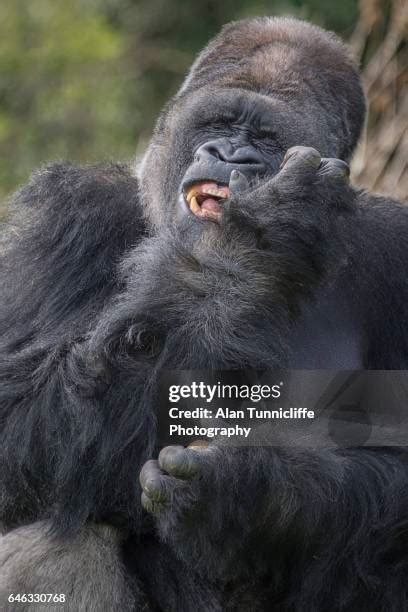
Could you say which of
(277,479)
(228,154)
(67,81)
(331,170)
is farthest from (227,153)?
(67,81)

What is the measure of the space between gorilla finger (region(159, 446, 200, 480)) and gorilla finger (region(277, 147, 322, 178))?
848 mm

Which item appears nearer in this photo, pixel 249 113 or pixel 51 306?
pixel 51 306

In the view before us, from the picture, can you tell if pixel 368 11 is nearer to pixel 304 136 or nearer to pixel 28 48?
pixel 28 48

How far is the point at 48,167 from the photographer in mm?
4445

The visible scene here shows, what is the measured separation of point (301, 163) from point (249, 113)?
2.03 feet

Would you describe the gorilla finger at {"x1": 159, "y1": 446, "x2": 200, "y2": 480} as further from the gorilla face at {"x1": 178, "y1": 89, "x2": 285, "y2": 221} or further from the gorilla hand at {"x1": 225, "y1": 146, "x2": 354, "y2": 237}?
the gorilla face at {"x1": 178, "y1": 89, "x2": 285, "y2": 221}

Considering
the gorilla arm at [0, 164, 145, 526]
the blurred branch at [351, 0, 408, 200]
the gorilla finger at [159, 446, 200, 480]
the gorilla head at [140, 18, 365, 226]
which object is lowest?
the gorilla finger at [159, 446, 200, 480]

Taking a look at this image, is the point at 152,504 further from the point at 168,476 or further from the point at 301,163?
the point at 301,163

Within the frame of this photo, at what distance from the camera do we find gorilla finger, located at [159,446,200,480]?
3328mm

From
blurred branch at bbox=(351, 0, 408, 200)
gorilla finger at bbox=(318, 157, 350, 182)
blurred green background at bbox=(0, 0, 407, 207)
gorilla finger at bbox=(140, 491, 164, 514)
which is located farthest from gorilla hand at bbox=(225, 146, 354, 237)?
blurred green background at bbox=(0, 0, 407, 207)

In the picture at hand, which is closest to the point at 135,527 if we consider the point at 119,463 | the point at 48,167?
the point at 119,463

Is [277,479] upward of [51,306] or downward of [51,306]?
downward

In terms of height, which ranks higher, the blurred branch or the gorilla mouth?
the blurred branch

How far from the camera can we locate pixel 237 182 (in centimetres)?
376
